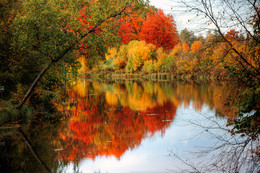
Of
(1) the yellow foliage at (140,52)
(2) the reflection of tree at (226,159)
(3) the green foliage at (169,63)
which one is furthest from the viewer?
(1) the yellow foliage at (140,52)

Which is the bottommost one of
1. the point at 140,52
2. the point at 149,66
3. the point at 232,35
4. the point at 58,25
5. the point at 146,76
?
the point at 146,76

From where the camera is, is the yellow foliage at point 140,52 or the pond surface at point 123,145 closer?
the pond surface at point 123,145

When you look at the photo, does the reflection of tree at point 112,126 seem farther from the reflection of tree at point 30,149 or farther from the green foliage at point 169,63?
the green foliage at point 169,63

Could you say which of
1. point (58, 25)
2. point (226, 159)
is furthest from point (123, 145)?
point (58, 25)

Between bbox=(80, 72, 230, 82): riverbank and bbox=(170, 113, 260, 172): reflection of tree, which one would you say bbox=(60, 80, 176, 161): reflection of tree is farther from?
bbox=(80, 72, 230, 82): riverbank

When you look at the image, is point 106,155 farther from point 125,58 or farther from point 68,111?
point 125,58

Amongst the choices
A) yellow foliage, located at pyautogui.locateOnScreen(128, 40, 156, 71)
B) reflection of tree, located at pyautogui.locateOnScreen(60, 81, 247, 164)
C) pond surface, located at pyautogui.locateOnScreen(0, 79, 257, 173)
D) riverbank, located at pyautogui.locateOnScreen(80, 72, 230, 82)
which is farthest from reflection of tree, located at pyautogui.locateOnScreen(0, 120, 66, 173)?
yellow foliage, located at pyautogui.locateOnScreen(128, 40, 156, 71)

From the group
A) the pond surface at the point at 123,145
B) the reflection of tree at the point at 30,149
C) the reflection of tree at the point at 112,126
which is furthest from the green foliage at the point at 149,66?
the reflection of tree at the point at 30,149

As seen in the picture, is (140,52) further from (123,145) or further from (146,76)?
(123,145)

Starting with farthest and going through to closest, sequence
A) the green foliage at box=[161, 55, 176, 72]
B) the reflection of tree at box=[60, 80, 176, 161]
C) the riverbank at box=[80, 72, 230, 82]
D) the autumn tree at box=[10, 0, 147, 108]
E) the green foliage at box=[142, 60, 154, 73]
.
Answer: the green foliage at box=[142, 60, 154, 73]
the riverbank at box=[80, 72, 230, 82]
the green foliage at box=[161, 55, 176, 72]
the autumn tree at box=[10, 0, 147, 108]
the reflection of tree at box=[60, 80, 176, 161]

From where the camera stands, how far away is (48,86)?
14.6 meters

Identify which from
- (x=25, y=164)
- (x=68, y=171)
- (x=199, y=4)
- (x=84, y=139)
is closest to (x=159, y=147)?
(x=84, y=139)

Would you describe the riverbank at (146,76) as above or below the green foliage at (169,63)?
below

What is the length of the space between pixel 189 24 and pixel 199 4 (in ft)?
1.58
